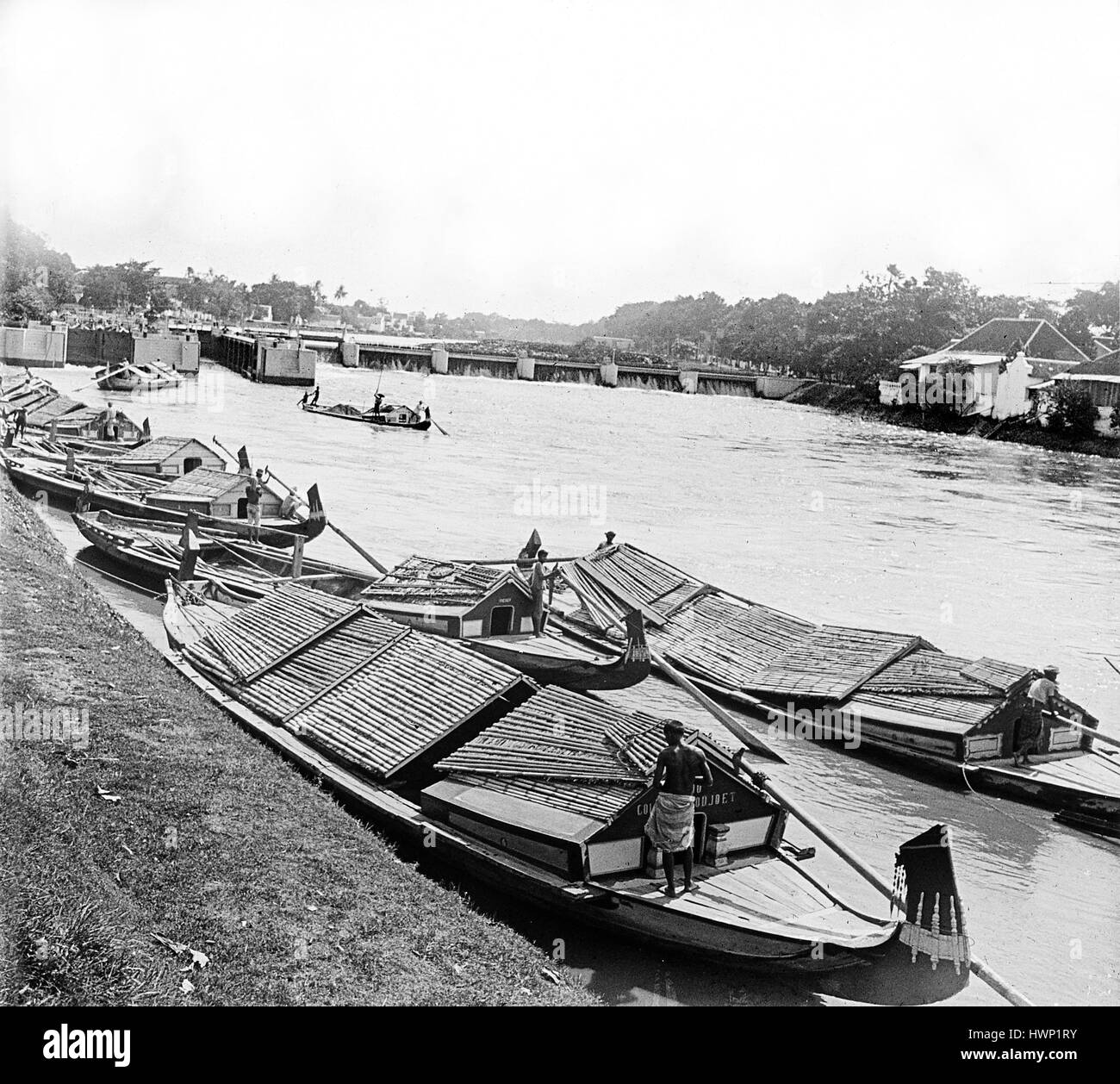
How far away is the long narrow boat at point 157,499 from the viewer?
22578 mm

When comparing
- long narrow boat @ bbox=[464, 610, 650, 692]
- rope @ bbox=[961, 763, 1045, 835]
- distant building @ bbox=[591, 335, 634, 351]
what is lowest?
rope @ bbox=[961, 763, 1045, 835]

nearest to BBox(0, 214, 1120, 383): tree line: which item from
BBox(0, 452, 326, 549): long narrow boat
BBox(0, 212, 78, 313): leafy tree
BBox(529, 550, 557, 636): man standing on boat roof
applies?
BBox(0, 212, 78, 313): leafy tree

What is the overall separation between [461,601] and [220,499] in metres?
10.4

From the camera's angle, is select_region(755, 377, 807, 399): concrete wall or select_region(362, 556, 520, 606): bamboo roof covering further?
select_region(755, 377, 807, 399): concrete wall

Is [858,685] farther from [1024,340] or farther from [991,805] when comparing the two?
[1024,340]

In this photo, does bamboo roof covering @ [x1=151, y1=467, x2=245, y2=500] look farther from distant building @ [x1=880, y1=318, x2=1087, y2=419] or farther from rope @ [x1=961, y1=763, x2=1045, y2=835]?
distant building @ [x1=880, y1=318, x2=1087, y2=419]

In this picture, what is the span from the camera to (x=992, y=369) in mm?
60438

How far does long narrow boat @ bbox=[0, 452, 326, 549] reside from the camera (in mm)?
22578

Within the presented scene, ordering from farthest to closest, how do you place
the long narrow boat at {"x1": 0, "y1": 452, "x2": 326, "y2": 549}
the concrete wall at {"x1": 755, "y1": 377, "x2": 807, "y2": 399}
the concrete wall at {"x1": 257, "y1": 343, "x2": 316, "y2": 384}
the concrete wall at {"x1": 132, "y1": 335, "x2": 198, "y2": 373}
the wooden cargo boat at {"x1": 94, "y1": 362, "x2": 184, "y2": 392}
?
the concrete wall at {"x1": 755, "y1": 377, "x2": 807, "y2": 399} < the concrete wall at {"x1": 257, "y1": 343, "x2": 316, "y2": 384} < the concrete wall at {"x1": 132, "y1": 335, "x2": 198, "y2": 373} < the wooden cargo boat at {"x1": 94, "y1": 362, "x2": 184, "y2": 392} < the long narrow boat at {"x1": 0, "y1": 452, "x2": 326, "y2": 549}

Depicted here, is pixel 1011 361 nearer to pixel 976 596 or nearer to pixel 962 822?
pixel 976 596

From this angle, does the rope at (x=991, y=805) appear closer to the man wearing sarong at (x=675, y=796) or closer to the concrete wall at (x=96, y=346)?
the man wearing sarong at (x=675, y=796)

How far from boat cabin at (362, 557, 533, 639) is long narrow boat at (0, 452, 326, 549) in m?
5.63

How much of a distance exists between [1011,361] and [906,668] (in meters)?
49.5

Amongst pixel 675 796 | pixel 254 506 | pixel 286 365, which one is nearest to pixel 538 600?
pixel 675 796
